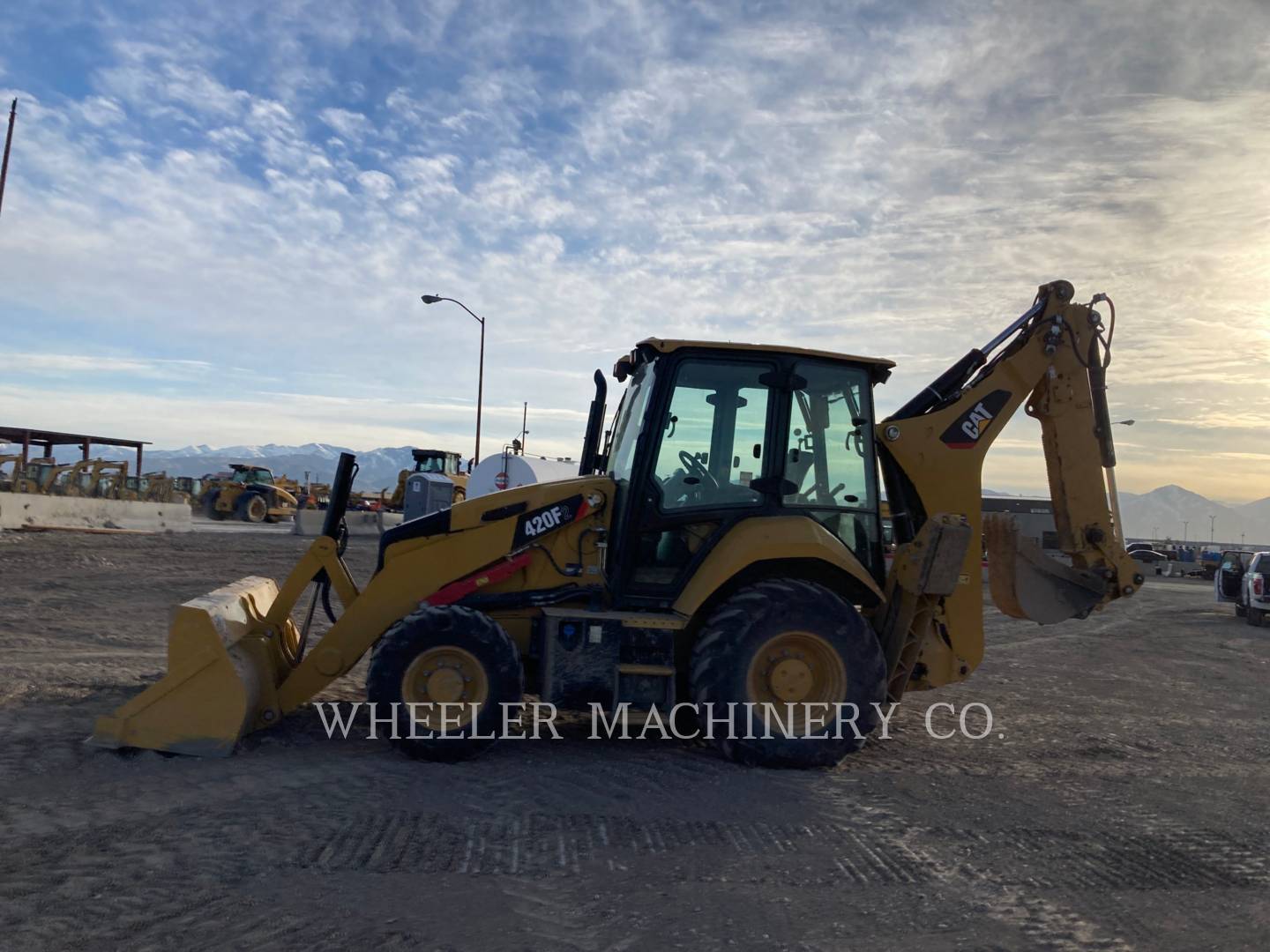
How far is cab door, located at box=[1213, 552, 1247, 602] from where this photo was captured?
23219 mm

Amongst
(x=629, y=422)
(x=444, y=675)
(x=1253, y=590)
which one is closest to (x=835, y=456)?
(x=629, y=422)

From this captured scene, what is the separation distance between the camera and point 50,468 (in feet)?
112

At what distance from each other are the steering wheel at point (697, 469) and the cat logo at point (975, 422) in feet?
5.64

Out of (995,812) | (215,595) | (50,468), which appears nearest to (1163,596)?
(995,812)

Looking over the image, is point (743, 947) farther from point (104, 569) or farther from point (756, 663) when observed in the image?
point (104, 569)

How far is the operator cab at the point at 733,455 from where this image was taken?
6.54m

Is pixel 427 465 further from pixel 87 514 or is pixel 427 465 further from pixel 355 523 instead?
pixel 87 514

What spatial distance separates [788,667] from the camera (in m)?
Answer: 6.33

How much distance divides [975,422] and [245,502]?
35.2 meters

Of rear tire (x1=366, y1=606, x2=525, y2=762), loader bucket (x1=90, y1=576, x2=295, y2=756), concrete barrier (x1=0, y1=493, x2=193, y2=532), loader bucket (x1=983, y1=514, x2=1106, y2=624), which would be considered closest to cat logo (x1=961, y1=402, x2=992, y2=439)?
loader bucket (x1=983, y1=514, x2=1106, y2=624)

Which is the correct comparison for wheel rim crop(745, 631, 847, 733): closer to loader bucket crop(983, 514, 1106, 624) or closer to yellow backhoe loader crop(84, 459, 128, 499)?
loader bucket crop(983, 514, 1106, 624)

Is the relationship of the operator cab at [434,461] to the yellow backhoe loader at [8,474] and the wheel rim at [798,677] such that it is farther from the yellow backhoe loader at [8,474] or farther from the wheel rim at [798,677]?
the wheel rim at [798,677]

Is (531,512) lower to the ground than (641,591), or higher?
higher

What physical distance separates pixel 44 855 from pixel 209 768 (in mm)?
1371
